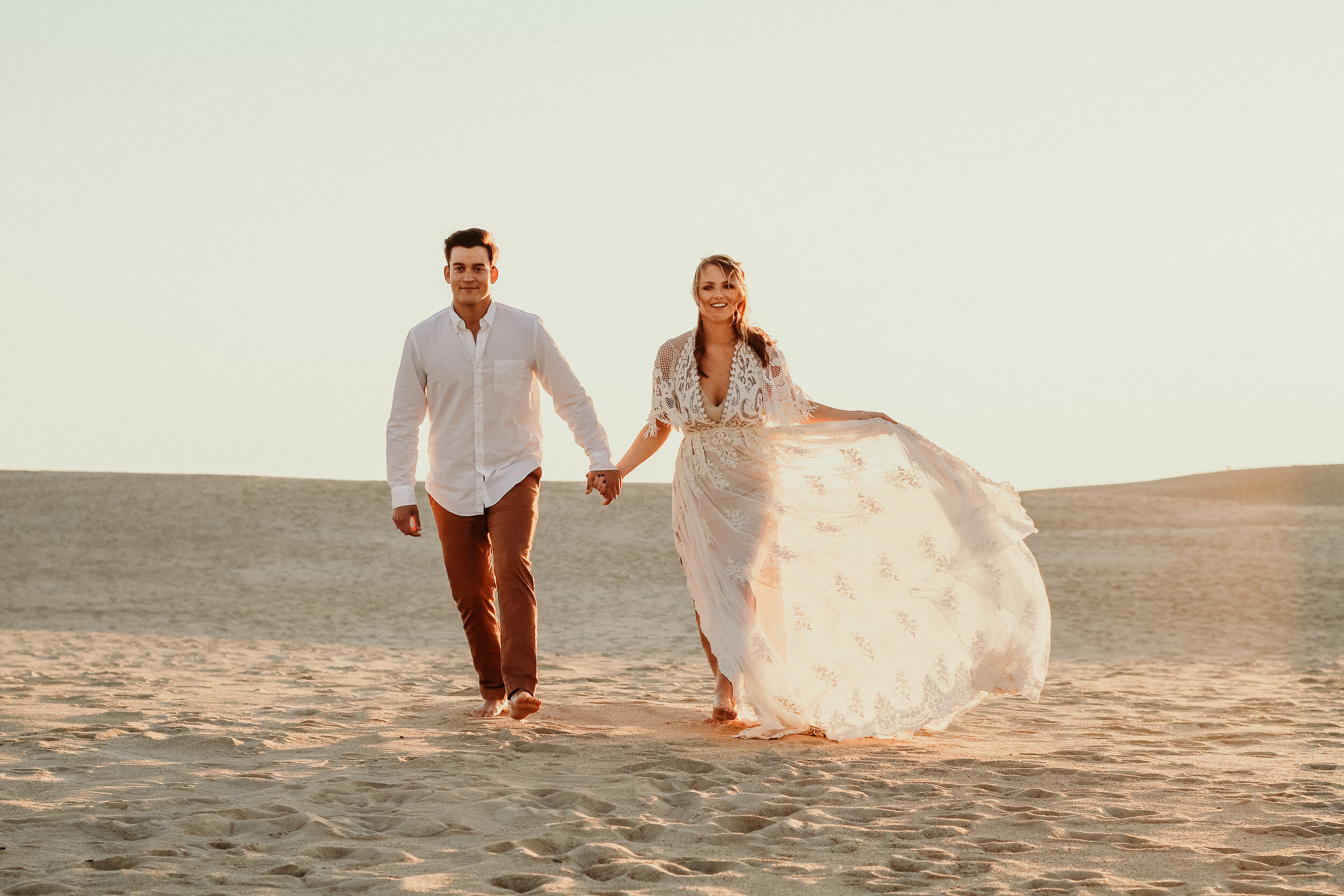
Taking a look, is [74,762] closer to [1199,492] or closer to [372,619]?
[372,619]

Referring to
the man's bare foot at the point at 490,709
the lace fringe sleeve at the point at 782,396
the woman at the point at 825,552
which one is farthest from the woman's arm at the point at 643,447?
the man's bare foot at the point at 490,709

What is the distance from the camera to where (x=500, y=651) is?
5930 millimetres

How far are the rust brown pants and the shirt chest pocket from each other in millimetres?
435

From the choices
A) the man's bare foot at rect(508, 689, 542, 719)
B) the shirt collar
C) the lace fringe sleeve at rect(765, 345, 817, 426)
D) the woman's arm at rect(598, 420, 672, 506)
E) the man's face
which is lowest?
the man's bare foot at rect(508, 689, 542, 719)

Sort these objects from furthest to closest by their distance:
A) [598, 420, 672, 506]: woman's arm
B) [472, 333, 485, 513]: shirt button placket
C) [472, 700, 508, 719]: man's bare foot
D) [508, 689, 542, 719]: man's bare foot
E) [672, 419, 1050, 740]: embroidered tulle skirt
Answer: [598, 420, 672, 506]: woman's arm, [472, 700, 508, 719]: man's bare foot, [472, 333, 485, 513]: shirt button placket, [508, 689, 542, 719]: man's bare foot, [672, 419, 1050, 740]: embroidered tulle skirt

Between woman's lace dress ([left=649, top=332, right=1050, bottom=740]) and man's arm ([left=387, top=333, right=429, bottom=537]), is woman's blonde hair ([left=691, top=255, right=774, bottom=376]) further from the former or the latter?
man's arm ([left=387, top=333, right=429, bottom=537])

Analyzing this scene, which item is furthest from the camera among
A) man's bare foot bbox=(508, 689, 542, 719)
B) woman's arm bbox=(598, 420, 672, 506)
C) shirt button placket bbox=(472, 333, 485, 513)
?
woman's arm bbox=(598, 420, 672, 506)

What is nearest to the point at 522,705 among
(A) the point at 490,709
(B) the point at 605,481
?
(A) the point at 490,709

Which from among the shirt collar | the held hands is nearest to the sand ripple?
the held hands

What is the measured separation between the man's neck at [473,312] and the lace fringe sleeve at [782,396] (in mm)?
1445

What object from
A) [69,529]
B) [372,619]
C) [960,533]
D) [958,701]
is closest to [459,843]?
[958,701]

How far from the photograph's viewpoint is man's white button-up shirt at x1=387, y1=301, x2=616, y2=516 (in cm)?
581

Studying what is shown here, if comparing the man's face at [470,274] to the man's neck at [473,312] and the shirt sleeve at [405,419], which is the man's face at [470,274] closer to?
the man's neck at [473,312]

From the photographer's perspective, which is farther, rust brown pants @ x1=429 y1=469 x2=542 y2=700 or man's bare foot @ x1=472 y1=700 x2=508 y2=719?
man's bare foot @ x1=472 y1=700 x2=508 y2=719
